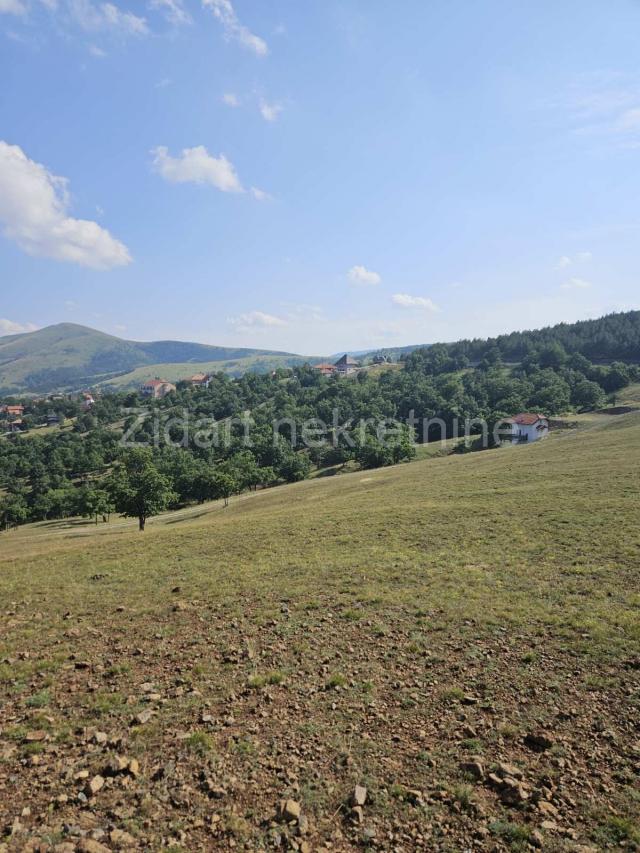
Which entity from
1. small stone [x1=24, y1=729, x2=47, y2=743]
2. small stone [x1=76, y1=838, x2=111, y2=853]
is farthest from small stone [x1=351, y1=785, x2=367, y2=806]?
small stone [x1=24, y1=729, x2=47, y2=743]

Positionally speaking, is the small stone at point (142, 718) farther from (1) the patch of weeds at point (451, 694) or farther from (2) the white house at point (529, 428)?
(2) the white house at point (529, 428)

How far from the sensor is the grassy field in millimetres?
7715

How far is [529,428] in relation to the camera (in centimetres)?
10669

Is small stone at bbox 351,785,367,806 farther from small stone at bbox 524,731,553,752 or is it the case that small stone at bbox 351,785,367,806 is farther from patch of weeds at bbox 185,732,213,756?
small stone at bbox 524,731,553,752

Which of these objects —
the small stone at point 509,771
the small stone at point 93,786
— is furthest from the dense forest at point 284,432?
the small stone at point 509,771

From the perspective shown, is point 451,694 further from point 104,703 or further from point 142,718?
point 104,703

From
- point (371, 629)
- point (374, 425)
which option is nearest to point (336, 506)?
point (371, 629)

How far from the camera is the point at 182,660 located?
13.1 meters

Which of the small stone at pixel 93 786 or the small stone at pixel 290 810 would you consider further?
the small stone at pixel 93 786

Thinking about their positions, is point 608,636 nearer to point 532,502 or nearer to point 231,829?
point 231,829

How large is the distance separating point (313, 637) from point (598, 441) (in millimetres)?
58906

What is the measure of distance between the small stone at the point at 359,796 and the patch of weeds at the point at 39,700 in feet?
27.1

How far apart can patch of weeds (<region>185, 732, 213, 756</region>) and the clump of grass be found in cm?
208

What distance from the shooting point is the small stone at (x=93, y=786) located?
27.0ft
